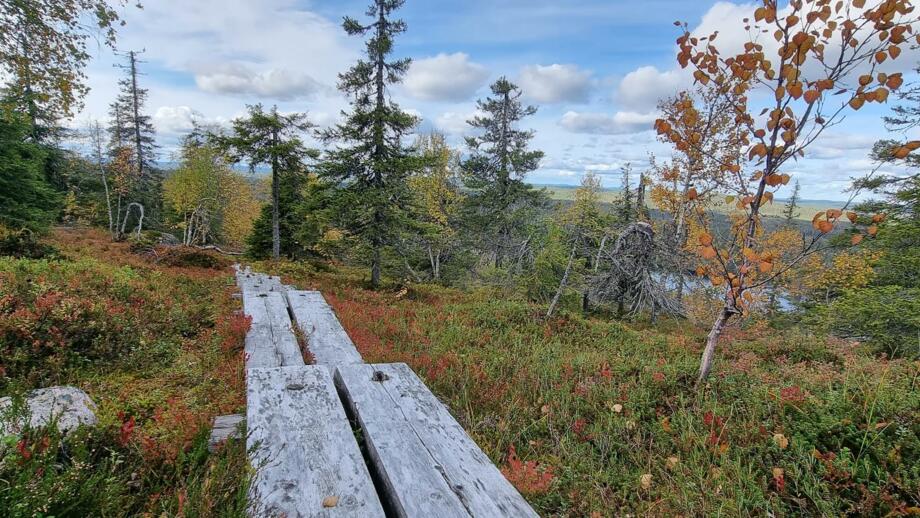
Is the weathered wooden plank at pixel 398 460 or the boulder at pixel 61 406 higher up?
the weathered wooden plank at pixel 398 460

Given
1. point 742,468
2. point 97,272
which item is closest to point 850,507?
point 742,468

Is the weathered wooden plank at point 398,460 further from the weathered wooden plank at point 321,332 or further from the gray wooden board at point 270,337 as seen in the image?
the gray wooden board at point 270,337

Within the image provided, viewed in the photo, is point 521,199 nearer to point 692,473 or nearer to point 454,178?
point 454,178

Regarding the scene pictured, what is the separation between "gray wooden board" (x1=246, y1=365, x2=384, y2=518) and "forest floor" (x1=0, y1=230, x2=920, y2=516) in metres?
0.14

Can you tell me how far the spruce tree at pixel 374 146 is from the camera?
47.0 feet

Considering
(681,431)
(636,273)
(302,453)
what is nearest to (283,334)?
(302,453)

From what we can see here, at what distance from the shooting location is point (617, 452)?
415cm

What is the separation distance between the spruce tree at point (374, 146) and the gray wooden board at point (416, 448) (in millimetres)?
11649

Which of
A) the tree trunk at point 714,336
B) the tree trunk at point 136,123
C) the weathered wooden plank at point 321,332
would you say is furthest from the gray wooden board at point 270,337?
the tree trunk at point 136,123

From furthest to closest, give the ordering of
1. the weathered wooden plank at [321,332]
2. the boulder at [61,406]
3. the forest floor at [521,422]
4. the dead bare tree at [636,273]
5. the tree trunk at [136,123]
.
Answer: the tree trunk at [136,123]
the dead bare tree at [636,273]
the weathered wooden plank at [321,332]
the boulder at [61,406]
the forest floor at [521,422]

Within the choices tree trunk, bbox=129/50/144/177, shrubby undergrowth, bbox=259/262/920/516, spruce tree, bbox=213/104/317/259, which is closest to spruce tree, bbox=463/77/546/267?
spruce tree, bbox=213/104/317/259

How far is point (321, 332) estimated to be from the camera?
489cm

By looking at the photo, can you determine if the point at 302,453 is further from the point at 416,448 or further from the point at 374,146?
the point at 374,146

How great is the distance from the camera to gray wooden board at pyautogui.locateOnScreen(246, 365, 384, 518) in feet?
5.93
